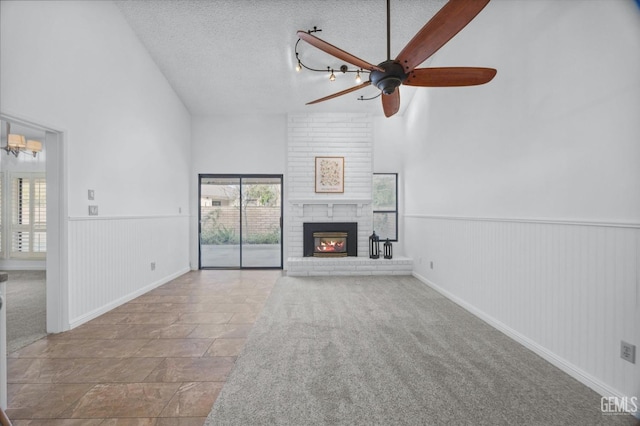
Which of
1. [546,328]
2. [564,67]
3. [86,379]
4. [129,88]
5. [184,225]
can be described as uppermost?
[129,88]

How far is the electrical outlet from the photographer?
179 cm

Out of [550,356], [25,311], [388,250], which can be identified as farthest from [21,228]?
[550,356]

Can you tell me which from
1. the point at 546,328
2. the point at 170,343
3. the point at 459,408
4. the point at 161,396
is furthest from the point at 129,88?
the point at 546,328

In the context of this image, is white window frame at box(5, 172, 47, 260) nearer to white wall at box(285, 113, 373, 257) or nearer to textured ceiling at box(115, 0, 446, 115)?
textured ceiling at box(115, 0, 446, 115)

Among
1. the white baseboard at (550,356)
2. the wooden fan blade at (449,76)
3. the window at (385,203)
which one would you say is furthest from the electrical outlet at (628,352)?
the window at (385,203)

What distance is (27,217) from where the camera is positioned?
627 cm

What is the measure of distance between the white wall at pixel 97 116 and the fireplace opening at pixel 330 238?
2.65m

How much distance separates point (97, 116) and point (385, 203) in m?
5.09

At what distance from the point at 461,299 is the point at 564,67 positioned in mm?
2730

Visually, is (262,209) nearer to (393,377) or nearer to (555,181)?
(393,377)

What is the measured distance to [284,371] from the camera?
2240 mm

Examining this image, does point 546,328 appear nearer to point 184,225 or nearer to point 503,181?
point 503,181

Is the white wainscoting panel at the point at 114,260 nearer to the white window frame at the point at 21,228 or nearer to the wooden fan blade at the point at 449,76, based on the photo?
the white window frame at the point at 21,228

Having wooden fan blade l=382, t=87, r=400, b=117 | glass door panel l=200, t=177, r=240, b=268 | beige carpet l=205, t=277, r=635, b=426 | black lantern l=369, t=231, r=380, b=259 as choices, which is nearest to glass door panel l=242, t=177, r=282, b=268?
glass door panel l=200, t=177, r=240, b=268
